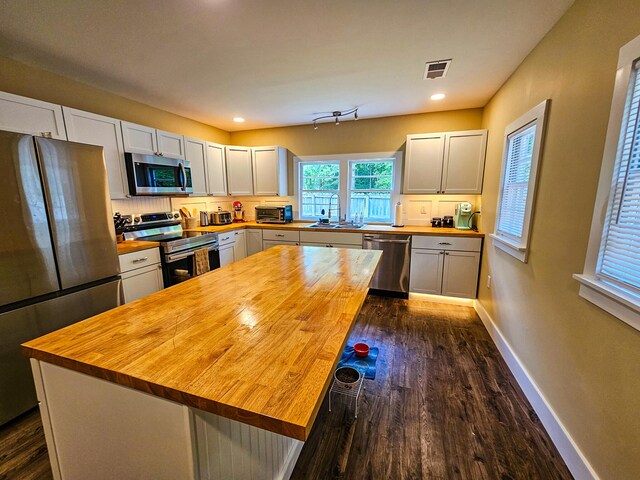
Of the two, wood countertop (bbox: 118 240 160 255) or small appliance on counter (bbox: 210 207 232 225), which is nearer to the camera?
wood countertop (bbox: 118 240 160 255)

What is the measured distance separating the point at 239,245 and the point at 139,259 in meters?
1.69

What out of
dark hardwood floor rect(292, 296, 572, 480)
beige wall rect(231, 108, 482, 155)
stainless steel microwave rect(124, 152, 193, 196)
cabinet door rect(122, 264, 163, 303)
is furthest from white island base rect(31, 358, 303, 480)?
beige wall rect(231, 108, 482, 155)

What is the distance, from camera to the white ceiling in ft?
5.28

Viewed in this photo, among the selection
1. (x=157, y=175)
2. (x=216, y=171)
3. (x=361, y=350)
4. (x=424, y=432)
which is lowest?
(x=424, y=432)

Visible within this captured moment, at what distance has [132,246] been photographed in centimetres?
252

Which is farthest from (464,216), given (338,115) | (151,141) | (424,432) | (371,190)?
(151,141)

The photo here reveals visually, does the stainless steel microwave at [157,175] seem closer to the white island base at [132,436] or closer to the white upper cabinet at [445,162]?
the white island base at [132,436]

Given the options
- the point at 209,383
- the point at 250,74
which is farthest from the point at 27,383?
the point at 250,74

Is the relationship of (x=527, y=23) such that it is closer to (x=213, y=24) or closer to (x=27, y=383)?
(x=213, y=24)

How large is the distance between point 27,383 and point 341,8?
10.1ft

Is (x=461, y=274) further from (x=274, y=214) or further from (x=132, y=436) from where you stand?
(x=132, y=436)

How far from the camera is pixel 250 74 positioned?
2473 millimetres

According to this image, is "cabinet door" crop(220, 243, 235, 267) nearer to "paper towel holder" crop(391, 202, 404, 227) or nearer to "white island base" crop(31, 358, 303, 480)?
"paper towel holder" crop(391, 202, 404, 227)

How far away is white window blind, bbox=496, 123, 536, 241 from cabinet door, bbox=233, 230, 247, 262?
133 inches
